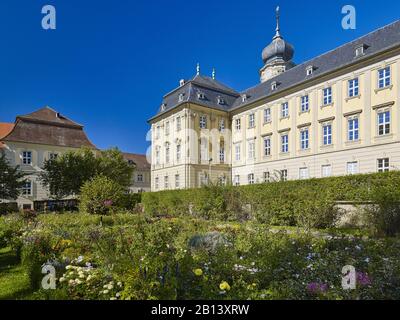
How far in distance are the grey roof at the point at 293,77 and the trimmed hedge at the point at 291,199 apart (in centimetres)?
1348

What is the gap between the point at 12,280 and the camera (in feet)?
18.9

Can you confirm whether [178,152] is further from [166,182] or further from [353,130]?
[353,130]

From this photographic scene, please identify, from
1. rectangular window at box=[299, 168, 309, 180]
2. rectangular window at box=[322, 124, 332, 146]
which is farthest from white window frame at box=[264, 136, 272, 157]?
rectangular window at box=[322, 124, 332, 146]

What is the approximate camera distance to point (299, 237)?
813 centimetres

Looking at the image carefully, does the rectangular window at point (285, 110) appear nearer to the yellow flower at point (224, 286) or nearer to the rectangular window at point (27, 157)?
the yellow flower at point (224, 286)

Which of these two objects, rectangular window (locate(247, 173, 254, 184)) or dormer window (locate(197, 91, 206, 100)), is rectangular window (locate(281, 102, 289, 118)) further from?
dormer window (locate(197, 91, 206, 100))

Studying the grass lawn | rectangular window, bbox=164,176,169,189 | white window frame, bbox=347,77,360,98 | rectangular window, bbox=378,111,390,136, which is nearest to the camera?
the grass lawn

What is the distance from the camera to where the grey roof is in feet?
78.0

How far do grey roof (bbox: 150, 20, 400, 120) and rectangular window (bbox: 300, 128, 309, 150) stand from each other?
4.89 meters

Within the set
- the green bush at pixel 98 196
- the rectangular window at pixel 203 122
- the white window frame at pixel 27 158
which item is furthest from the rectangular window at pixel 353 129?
the white window frame at pixel 27 158

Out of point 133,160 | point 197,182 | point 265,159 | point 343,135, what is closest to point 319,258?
point 343,135

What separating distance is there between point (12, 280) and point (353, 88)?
87.6ft

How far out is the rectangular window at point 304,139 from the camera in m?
28.1
